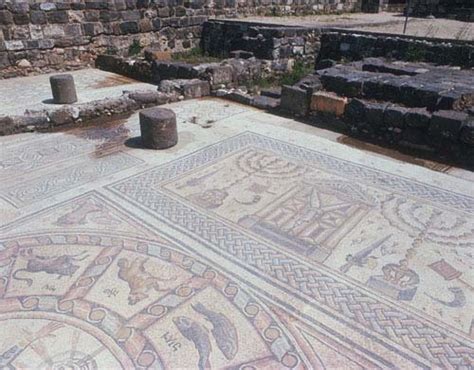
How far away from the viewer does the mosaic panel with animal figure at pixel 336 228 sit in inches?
104

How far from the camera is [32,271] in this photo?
2875 millimetres

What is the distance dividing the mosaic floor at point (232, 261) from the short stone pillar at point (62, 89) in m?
2.25

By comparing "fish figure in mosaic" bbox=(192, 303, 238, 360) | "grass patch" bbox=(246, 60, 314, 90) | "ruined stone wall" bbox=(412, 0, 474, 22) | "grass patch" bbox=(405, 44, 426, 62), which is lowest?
"fish figure in mosaic" bbox=(192, 303, 238, 360)

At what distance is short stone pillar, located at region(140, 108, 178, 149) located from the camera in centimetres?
486

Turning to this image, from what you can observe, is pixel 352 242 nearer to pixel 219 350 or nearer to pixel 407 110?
pixel 219 350

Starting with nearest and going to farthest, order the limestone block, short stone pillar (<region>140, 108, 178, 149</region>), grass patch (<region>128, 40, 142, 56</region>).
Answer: short stone pillar (<region>140, 108, 178, 149</region>), the limestone block, grass patch (<region>128, 40, 142, 56</region>)

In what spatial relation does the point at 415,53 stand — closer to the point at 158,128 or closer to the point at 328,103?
the point at 328,103

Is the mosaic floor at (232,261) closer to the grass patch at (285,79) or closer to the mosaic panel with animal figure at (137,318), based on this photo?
the mosaic panel with animal figure at (137,318)

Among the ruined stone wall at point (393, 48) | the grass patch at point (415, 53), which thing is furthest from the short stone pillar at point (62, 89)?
the grass patch at point (415, 53)

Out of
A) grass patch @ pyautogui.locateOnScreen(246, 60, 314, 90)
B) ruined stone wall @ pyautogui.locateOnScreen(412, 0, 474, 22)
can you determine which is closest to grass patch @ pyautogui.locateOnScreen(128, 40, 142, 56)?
grass patch @ pyautogui.locateOnScreen(246, 60, 314, 90)

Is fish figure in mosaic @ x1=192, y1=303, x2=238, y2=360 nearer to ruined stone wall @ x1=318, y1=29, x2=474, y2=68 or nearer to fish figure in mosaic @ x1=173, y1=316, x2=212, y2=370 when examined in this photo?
fish figure in mosaic @ x1=173, y1=316, x2=212, y2=370

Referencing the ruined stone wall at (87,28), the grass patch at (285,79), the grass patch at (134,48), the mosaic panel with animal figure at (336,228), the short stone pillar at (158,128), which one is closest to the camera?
the mosaic panel with animal figure at (336,228)

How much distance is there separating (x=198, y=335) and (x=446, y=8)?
1722cm

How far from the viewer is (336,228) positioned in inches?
135
